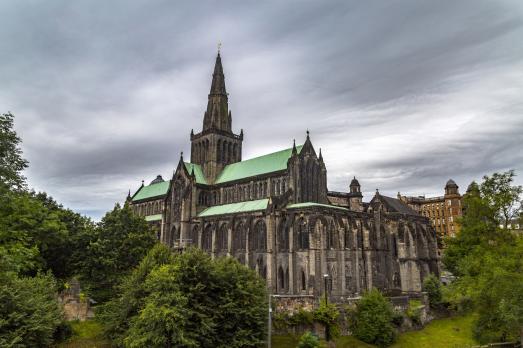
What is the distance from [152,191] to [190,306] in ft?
234

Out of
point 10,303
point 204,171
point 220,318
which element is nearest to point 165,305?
point 220,318

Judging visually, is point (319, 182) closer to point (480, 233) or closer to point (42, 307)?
point (480, 233)

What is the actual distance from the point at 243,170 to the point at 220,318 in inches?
1781

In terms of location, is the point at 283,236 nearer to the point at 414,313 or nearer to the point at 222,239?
the point at 222,239

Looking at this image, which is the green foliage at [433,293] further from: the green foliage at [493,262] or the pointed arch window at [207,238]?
the pointed arch window at [207,238]

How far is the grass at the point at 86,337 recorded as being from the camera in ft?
108

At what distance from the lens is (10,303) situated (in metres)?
27.0

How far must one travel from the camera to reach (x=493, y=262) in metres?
32.3

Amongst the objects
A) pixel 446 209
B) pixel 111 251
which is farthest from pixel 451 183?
pixel 111 251

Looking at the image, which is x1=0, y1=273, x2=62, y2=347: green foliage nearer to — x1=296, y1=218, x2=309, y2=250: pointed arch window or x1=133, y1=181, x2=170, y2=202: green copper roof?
x1=296, y1=218, x2=309, y2=250: pointed arch window

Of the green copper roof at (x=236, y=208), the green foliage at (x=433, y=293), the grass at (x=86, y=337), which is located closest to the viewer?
the grass at (x=86, y=337)

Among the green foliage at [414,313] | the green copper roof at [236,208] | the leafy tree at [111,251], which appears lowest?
the green foliage at [414,313]

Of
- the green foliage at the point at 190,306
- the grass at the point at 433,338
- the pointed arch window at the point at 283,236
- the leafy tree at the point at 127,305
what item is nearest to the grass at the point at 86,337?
the leafy tree at the point at 127,305

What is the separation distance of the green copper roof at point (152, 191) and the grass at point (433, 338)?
61618 millimetres
